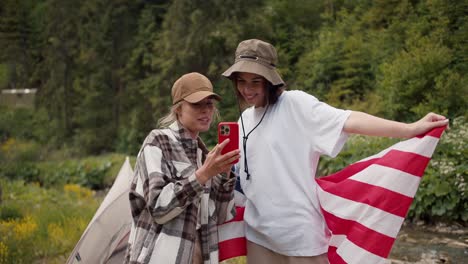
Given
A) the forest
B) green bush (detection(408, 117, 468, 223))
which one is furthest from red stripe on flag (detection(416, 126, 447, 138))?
green bush (detection(408, 117, 468, 223))

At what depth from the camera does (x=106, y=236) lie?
3.09 meters

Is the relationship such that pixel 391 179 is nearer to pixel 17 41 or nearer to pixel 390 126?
pixel 390 126

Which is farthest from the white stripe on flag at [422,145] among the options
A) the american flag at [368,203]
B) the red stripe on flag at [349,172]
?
the red stripe on flag at [349,172]

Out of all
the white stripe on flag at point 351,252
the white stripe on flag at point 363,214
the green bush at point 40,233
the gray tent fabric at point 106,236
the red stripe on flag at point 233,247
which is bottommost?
the green bush at point 40,233

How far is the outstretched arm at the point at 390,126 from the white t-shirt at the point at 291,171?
0.18ft

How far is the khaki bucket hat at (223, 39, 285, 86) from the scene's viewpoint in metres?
2.31

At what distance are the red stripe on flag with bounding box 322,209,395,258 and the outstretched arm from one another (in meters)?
0.47

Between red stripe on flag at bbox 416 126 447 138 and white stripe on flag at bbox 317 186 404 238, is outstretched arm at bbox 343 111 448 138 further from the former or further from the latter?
white stripe on flag at bbox 317 186 404 238

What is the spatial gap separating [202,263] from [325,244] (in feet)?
1.92

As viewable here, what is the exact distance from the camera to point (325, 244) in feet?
7.86

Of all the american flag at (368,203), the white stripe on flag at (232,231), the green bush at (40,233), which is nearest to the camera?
the american flag at (368,203)

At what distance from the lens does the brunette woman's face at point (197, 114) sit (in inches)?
87.9

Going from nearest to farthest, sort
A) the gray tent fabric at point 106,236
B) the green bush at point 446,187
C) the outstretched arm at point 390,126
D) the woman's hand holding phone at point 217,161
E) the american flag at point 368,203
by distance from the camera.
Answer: the woman's hand holding phone at point 217,161 < the outstretched arm at point 390,126 < the american flag at point 368,203 < the gray tent fabric at point 106,236 < the green bush at point 446,187

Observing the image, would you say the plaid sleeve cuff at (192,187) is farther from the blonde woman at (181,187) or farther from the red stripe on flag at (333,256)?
the red stripe on flag at (333,256)
